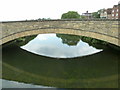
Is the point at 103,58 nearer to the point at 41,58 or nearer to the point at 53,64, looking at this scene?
the point at 53,64

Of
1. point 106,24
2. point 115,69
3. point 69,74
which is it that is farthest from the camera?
point 106,24

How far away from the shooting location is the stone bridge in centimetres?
1551

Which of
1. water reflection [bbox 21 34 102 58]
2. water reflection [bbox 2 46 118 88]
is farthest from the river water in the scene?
water reflection [bbox 21 34 102 58]

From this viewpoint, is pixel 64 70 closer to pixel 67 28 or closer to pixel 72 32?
pixel 72 32

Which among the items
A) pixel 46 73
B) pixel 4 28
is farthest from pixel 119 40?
pixel 4 28

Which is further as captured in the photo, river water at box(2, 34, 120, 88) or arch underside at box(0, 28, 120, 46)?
arch underside at box(0, 28, 120, 46)

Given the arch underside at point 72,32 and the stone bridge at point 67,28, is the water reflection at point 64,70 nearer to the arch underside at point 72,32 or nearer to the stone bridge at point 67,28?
the arch underside at point 72,32

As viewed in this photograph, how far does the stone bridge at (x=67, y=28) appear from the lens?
15508 mm

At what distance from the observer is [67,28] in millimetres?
17031

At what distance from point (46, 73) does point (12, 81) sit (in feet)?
10.2

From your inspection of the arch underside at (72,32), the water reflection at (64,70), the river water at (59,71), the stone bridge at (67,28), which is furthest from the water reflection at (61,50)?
the stone bridge at (67,28)

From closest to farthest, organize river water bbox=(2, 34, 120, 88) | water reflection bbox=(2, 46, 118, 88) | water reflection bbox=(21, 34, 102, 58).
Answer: river water bbox=(2, 34, 120, 88) < water reflection bbox=(2, 46, 118, 88) < water reflection bbox=(21, 34, 102, 58)

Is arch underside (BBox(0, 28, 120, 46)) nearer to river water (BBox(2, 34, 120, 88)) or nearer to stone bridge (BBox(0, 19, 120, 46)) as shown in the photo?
stone bridge (BBox(0, 19, 120, 46))

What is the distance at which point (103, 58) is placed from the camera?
58.7ft
